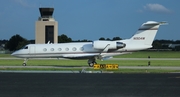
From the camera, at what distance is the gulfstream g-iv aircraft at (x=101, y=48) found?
39.8 m

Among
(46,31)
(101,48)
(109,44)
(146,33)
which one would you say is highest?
(46,31)

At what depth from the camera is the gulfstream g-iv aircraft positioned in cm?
3978

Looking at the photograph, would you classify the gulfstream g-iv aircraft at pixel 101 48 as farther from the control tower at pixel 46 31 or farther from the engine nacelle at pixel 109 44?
the control tower at pixel 46 31

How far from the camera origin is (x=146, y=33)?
40219 mm

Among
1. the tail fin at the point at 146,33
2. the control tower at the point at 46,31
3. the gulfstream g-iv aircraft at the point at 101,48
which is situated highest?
the control tower at the point at 46,31

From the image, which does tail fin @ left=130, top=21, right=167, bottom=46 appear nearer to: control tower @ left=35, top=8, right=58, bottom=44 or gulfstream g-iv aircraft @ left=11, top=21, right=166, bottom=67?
gulfstream g-iv aircraft @ left=11, top=21, right=166, bottom=67

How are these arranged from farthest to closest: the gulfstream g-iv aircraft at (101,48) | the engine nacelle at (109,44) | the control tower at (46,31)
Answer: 1. the control tower at (46,31)
2. the gulfstream g-iv aircraft at (101,48)
3. the engine nacelle at (109,44)

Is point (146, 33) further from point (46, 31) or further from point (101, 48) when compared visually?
point (46, 31)

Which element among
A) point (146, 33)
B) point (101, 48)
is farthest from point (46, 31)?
point (146, 33)

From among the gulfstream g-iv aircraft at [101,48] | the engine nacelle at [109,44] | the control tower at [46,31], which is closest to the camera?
the engine nacelle at [109,44]

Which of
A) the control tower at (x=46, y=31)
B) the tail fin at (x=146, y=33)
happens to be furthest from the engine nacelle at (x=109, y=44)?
the control tower at (x=46, y=31)

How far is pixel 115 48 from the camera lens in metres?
39.6

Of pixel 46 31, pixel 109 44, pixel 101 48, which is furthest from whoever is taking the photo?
pixel 46 31

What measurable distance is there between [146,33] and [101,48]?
515 centimetres
